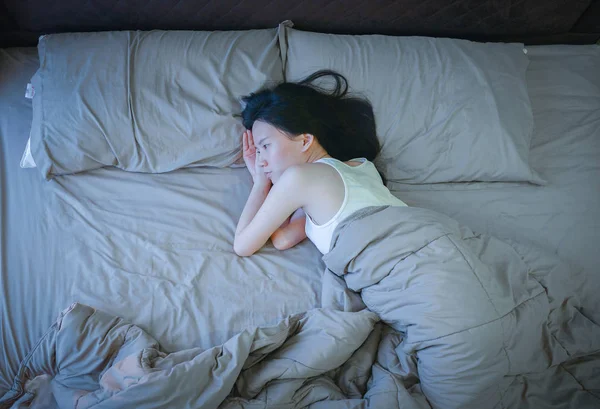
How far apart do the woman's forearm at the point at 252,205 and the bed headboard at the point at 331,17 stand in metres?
0.67

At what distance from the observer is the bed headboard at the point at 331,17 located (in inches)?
59.6

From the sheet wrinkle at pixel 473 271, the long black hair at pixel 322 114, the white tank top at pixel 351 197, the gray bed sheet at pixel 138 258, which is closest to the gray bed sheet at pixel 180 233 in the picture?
the gray bed sheet at pixel 138 258

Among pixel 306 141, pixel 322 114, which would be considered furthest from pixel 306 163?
pixel 322 114

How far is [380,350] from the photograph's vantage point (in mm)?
1147

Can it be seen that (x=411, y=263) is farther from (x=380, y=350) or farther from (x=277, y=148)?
(x=277, y=148)

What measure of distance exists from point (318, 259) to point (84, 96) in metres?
0.89

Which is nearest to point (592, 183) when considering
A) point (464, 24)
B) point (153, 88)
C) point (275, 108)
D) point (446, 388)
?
point (464, 24)

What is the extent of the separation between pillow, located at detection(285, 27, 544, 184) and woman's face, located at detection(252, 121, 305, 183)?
292 mm

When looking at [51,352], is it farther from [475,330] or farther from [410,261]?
[475,330]

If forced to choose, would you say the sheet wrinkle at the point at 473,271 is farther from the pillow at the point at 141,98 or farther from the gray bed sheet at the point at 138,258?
the pillow at the point at 141,98

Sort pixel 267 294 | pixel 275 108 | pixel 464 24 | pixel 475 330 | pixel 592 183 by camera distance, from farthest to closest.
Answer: pixel 464 24
pixel 592 183
pixel 275 108
pixel 267 294
pixel 475 330

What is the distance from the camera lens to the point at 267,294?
1228 mm

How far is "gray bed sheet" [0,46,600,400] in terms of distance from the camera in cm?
117

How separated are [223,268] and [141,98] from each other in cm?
61
